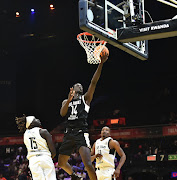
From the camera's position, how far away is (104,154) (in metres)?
7.09

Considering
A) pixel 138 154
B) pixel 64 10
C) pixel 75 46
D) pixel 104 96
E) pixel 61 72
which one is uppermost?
pixel 64 10

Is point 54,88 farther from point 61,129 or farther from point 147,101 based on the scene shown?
point 147,101

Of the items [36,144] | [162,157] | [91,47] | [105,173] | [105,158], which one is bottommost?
[162,157]

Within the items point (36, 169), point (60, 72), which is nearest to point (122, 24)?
point (36, 169)

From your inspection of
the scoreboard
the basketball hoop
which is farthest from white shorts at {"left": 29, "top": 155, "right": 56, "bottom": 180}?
the scoreboard

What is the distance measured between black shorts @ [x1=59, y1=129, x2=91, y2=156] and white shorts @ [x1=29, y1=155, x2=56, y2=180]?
44 cm

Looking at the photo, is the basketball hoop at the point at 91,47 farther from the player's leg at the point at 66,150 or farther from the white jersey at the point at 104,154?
the white jersey at the point at 104,154

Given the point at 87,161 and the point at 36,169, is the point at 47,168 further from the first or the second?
the point at 87,161

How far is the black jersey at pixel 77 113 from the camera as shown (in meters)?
5.99

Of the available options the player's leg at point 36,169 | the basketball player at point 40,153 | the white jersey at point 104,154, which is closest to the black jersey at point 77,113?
the basketball player at point 40,153

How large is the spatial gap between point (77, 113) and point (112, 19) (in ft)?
5.22

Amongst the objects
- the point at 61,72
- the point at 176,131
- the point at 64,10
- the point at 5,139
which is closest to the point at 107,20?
the point at 176,131

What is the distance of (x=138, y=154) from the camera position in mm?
12805

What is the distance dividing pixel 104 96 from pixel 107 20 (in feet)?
38.7
